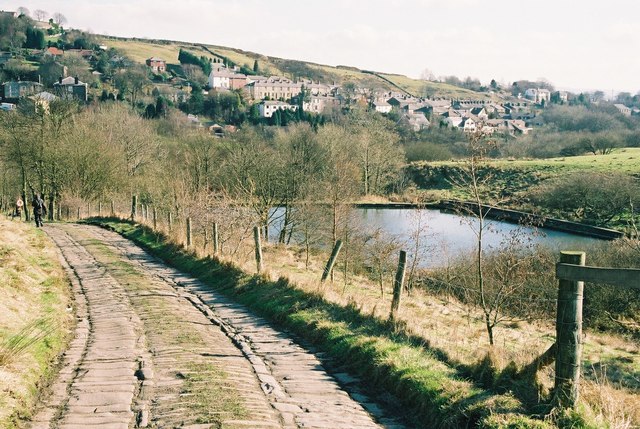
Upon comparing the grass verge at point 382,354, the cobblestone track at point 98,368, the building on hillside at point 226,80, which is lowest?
the cobblestone track at point 98,368

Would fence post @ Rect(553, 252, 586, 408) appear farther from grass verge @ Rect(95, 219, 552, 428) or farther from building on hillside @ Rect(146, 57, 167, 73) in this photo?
building on hillside @ Rect(146, 57, 167, 73)

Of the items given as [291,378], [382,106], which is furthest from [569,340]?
[382,106]

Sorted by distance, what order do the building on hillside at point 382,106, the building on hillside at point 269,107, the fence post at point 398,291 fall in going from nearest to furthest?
the fence post at point 398,291, the building on hillside at point 269,107, the building on hillside at point 382,106

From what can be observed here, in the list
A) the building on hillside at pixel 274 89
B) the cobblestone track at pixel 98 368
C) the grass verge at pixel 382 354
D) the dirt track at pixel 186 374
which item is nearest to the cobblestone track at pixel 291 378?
the dirt track at pixel 186 374

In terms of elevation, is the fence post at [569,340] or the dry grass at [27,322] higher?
the fence post at [569,340]

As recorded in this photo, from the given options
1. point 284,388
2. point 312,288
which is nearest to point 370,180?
point 312,288

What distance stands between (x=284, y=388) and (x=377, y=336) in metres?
2.28

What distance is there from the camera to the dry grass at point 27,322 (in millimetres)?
7352

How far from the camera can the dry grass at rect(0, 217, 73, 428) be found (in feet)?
24.1

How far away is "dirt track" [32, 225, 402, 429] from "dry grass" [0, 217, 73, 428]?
28 centimetres

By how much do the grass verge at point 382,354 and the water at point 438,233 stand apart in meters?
14.6

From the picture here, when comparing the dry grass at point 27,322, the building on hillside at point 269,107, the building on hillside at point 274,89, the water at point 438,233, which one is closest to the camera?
the dry grass at point 27,322

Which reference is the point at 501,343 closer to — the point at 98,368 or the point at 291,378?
the point at 291,378

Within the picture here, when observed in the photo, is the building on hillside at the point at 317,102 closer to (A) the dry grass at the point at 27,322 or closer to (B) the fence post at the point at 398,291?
(A) the dry grass at the point at 27,322
